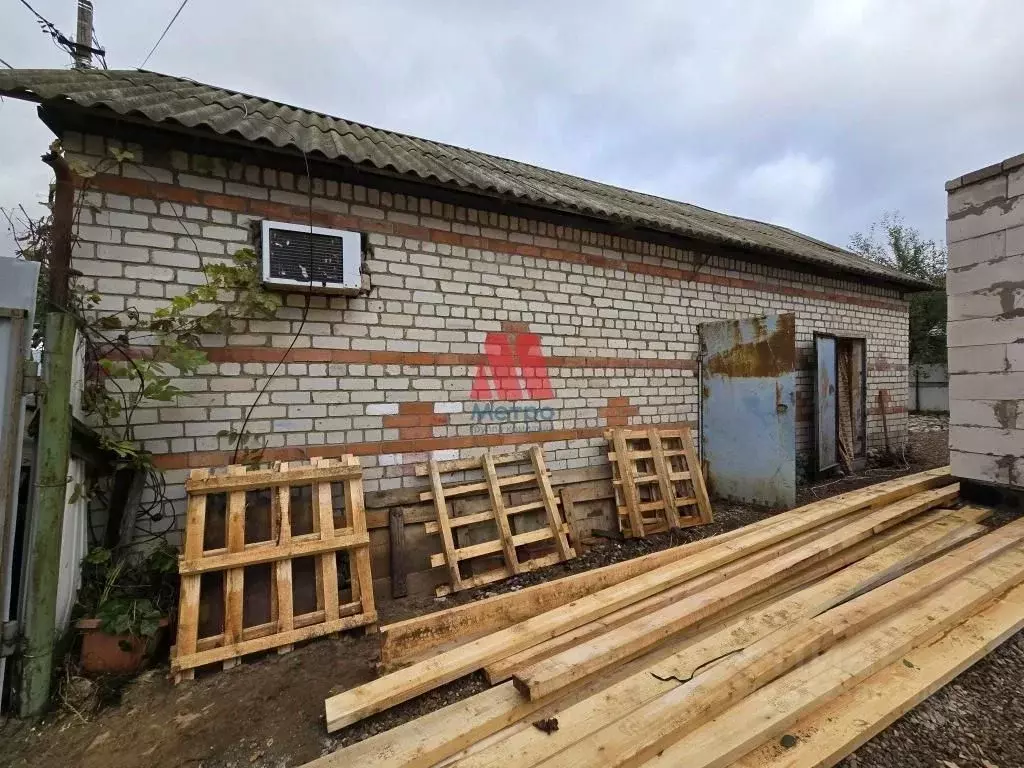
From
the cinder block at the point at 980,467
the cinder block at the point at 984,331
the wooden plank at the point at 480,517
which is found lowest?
the wooden plank at the point at 480,517

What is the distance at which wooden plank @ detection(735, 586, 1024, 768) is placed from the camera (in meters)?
1.70

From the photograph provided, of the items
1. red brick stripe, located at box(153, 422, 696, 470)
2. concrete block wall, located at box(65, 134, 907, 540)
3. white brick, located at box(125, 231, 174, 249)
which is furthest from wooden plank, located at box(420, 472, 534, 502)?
white brick, located at box(125, 231, 174, 249)

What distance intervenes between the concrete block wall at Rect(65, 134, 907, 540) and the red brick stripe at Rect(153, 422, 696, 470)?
13 millimetres

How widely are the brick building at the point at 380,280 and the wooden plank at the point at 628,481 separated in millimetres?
175

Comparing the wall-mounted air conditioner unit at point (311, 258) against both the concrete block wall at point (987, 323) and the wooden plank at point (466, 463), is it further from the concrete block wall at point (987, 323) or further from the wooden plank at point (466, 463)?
the concrete block wall at point (987, 323)

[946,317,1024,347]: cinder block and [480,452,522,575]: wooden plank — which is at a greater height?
[946,317,1024,347]: cinder block

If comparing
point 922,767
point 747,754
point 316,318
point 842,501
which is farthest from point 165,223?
point 842,501

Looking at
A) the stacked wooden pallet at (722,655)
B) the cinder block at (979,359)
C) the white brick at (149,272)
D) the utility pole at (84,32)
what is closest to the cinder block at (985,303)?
the cinder block at (979,359)

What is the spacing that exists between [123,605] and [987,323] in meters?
6.60

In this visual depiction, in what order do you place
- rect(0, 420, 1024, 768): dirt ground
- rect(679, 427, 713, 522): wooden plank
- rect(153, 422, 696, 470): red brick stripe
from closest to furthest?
rect(0, 420, 1024, 768): dirt ground, rect(153, 422, 696, 470): red brick stripe, rect(679, 427, 713, 522): wooden plank

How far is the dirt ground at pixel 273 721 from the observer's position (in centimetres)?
188

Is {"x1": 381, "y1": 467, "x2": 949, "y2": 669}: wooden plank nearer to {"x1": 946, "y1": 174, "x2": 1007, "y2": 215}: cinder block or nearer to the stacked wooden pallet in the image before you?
the stacked wooden pallet

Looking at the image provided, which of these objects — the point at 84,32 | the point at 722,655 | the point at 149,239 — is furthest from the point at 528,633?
the point at 84,32

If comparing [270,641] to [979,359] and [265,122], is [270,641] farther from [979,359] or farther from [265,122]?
[979,359]
